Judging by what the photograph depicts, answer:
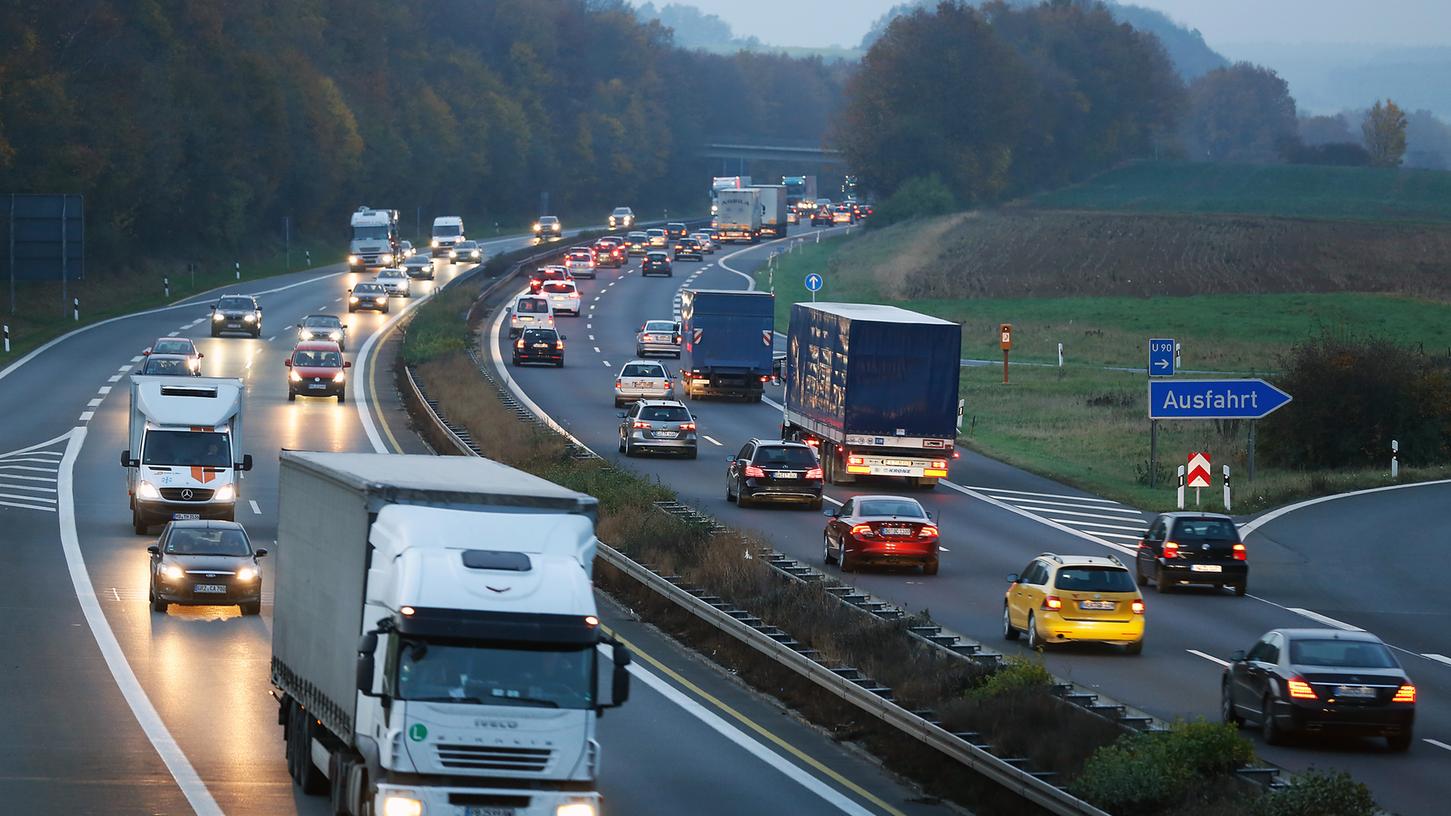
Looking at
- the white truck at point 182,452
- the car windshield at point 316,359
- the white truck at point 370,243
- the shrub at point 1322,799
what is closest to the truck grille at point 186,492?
the white truck at point 182,452

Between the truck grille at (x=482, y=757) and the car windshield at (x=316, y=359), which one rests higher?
the truck grille at (x=482, y=757)

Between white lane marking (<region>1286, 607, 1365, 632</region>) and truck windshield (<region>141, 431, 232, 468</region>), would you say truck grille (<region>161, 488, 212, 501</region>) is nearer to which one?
truck windshield (<region>141, 431, 232, 468</region>)

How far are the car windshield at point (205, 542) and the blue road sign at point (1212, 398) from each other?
21.1 metres

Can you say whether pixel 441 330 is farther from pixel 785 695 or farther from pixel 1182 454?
pixel 785 695

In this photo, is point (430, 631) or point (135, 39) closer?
point (430, 631)

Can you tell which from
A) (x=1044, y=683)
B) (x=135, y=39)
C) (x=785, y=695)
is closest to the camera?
(x=1044, y=683)

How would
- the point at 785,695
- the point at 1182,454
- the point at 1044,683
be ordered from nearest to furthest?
the point at 1044,683
the point at 785,695
the point at 1182,454

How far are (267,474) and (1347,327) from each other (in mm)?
52025

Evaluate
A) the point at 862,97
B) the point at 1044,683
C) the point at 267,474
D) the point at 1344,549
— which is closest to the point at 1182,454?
the point at 1344,549

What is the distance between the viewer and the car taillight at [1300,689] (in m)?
21.0

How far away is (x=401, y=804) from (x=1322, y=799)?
21.8ft

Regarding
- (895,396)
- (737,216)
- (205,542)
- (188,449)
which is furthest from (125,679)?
(737,216)

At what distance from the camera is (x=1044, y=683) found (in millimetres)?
20266

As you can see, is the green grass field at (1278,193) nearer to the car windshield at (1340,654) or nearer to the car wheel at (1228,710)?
the car wheel at (1228,710)
